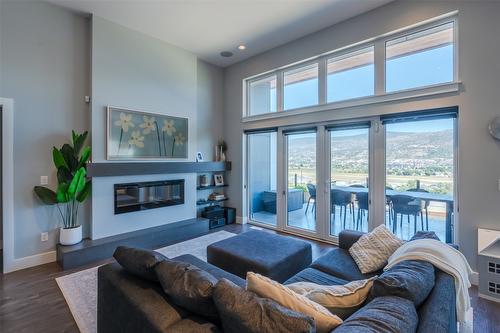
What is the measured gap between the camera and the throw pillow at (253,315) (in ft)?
3.12

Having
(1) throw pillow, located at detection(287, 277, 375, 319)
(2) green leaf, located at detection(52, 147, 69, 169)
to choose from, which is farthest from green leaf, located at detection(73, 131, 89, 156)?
(1) throw pillow, located at detection(287, 277, 375, 319)

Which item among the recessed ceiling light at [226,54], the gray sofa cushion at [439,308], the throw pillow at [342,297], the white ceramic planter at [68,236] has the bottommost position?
the white ceramic planter at [68,236]

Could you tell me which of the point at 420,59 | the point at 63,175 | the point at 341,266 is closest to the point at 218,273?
the point at 341,266

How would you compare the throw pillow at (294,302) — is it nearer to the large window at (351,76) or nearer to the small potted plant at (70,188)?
the small potted plant at (70,188)

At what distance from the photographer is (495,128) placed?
2.82m

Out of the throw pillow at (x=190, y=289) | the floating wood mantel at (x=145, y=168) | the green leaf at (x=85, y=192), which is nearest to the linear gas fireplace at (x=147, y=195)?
the floating wood mantel at (x=145, y=168)

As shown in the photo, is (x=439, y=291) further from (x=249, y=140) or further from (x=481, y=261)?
(x=249, y=140)

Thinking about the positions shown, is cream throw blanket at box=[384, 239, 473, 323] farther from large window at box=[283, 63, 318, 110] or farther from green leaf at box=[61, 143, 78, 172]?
green leaf at box=[61, 143, 78, 172]

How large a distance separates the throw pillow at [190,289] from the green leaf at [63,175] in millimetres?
2957

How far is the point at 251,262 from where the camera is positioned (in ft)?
8.35

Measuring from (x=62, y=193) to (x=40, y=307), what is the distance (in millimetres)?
1492

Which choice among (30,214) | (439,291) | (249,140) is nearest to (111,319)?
(439,291)

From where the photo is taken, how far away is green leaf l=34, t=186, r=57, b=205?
3348 millimetres

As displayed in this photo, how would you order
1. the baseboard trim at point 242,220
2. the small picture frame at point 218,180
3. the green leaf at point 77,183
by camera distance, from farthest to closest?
the small picture frame at point 218,180
the baseboard trim at point 242,220
the green leaf at point 77,183
